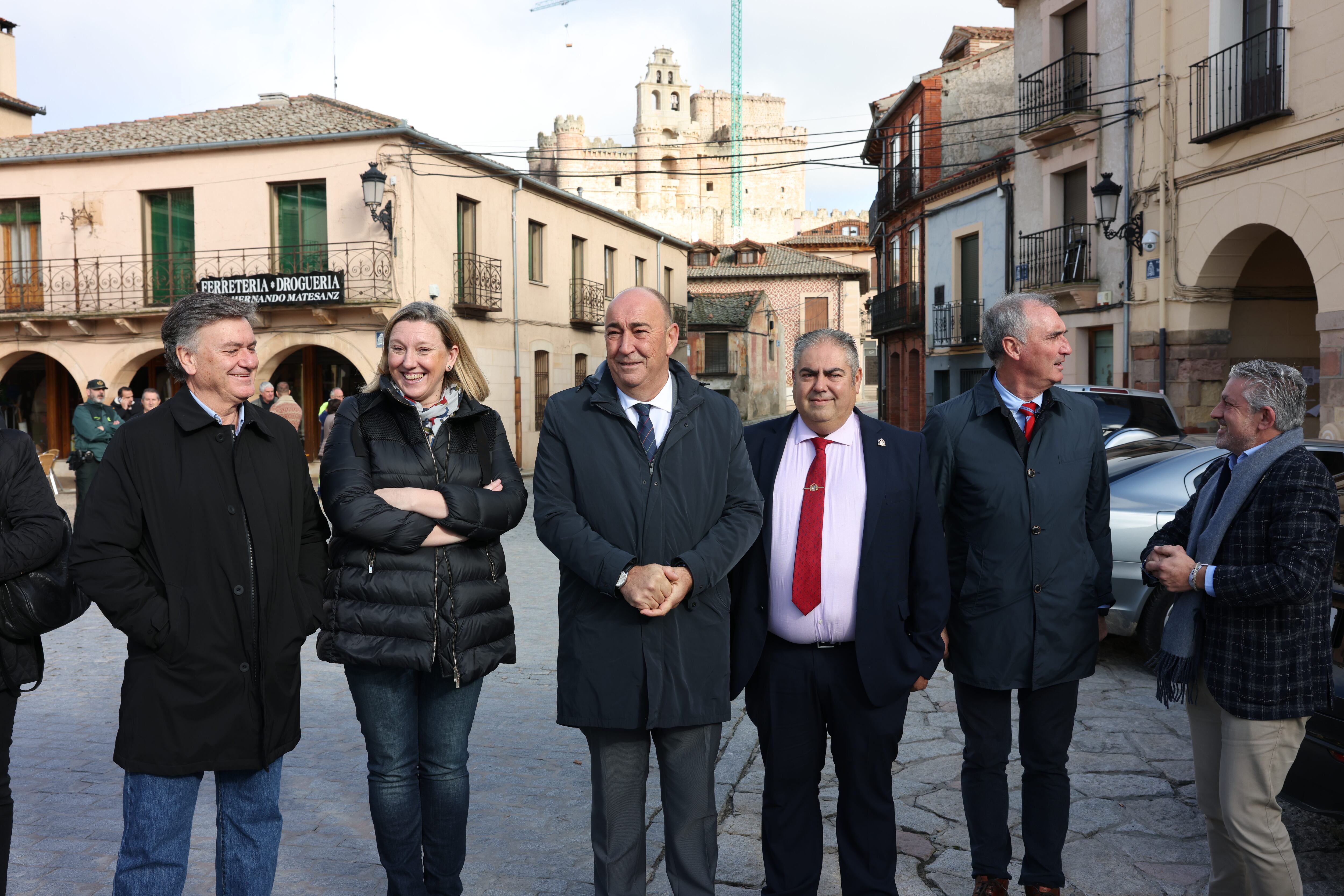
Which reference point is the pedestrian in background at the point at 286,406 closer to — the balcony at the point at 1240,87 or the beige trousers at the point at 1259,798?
the balcony at the point at 1240,87

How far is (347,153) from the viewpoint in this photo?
1962 cm

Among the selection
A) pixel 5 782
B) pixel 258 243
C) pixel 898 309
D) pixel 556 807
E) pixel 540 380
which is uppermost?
pixel 258 243

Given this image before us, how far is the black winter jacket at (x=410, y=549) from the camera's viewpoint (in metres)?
3.03

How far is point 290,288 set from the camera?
1939cm

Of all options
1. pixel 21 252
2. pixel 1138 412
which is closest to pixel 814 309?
pixel 21 252

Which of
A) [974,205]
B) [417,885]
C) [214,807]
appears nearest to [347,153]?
[974,205]

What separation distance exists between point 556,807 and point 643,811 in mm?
1213

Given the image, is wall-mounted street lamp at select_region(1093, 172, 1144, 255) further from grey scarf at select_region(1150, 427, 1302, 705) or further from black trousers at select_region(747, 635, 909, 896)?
black trousers at select_region(747, 635, 909, 896)

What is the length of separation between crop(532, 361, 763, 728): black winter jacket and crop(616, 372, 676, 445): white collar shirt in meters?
0.04

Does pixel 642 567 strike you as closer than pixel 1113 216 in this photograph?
Yes

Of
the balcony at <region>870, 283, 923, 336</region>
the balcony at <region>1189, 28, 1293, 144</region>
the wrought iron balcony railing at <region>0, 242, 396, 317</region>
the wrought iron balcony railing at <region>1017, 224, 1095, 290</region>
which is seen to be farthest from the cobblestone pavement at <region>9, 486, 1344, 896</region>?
the balcony at <region>870, 283, 923, 336</region>

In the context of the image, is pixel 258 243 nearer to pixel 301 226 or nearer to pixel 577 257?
pixel 301 226

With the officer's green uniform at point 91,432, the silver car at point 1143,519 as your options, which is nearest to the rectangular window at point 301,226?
the officer's green uniform at point 91,432

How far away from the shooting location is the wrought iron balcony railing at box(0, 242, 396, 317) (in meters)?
19.5
